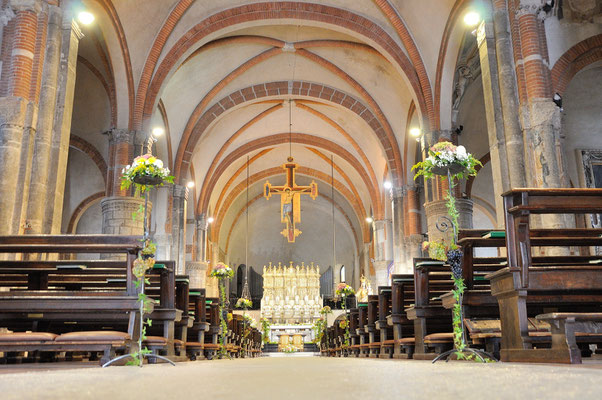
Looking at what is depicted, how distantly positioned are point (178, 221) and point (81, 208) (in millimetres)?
3626

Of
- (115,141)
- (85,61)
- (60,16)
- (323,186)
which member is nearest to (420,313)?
(60,16)

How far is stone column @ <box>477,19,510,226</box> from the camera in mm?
8547

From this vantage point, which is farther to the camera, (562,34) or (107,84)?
(107,84)

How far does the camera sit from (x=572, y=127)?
42.9 feet

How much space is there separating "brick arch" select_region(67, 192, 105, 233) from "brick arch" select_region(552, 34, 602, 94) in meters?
13.9

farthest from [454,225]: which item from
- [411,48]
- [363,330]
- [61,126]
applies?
[411,48]

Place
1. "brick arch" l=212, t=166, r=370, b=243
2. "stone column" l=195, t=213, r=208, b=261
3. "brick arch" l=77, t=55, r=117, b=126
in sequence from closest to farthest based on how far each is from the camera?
"brick arch" l=77, t=55, r=117, b=126 < "stone column" l=195, t=213, r=208, b=261 < "brick arch" l=212, t=166, r=370, b=243

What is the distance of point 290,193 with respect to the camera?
750 inches

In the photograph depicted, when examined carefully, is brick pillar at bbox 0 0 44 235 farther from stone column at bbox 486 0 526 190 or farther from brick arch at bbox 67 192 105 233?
brick arch at bbox 67 192 105 233

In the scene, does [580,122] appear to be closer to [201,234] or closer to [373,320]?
[373,320]

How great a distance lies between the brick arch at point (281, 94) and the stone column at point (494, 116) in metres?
8.34

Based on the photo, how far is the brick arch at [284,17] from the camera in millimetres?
13531

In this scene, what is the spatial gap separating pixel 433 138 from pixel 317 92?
6205 millimetres

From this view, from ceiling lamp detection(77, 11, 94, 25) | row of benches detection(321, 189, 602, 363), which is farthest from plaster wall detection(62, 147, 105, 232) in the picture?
row of benches detection(321, 189, 602, 363)
